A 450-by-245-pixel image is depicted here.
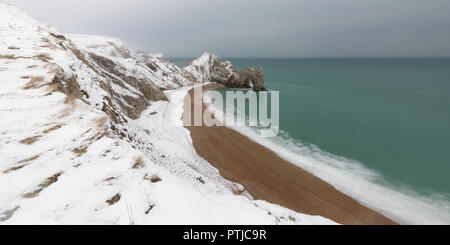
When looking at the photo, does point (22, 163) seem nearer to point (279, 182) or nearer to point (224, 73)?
point (279, 182)

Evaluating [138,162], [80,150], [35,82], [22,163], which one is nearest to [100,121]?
[80,150]

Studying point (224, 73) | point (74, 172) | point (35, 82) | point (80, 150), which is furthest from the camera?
point (224, 73)

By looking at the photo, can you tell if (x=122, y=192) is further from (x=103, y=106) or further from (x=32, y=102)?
(x=103, y=106)

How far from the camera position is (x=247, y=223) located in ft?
16.8

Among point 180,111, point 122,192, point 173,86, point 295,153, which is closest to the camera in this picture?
point 122,192

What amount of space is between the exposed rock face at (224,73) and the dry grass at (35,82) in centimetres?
6539

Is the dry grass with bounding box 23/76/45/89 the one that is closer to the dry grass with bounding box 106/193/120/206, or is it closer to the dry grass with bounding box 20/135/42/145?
the dry grass with bounding box 20/135/42/145

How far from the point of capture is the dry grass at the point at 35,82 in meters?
8.91

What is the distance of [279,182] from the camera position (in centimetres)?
1404

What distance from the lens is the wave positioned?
12.0m

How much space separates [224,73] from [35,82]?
2852 inches

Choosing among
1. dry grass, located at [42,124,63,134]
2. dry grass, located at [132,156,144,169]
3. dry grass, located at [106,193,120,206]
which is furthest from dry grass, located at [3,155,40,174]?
dry grass, located at [106,193,120,206]

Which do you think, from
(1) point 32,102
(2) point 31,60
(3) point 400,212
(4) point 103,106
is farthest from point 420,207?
(2) point 31,60

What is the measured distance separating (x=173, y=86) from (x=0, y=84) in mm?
46625
